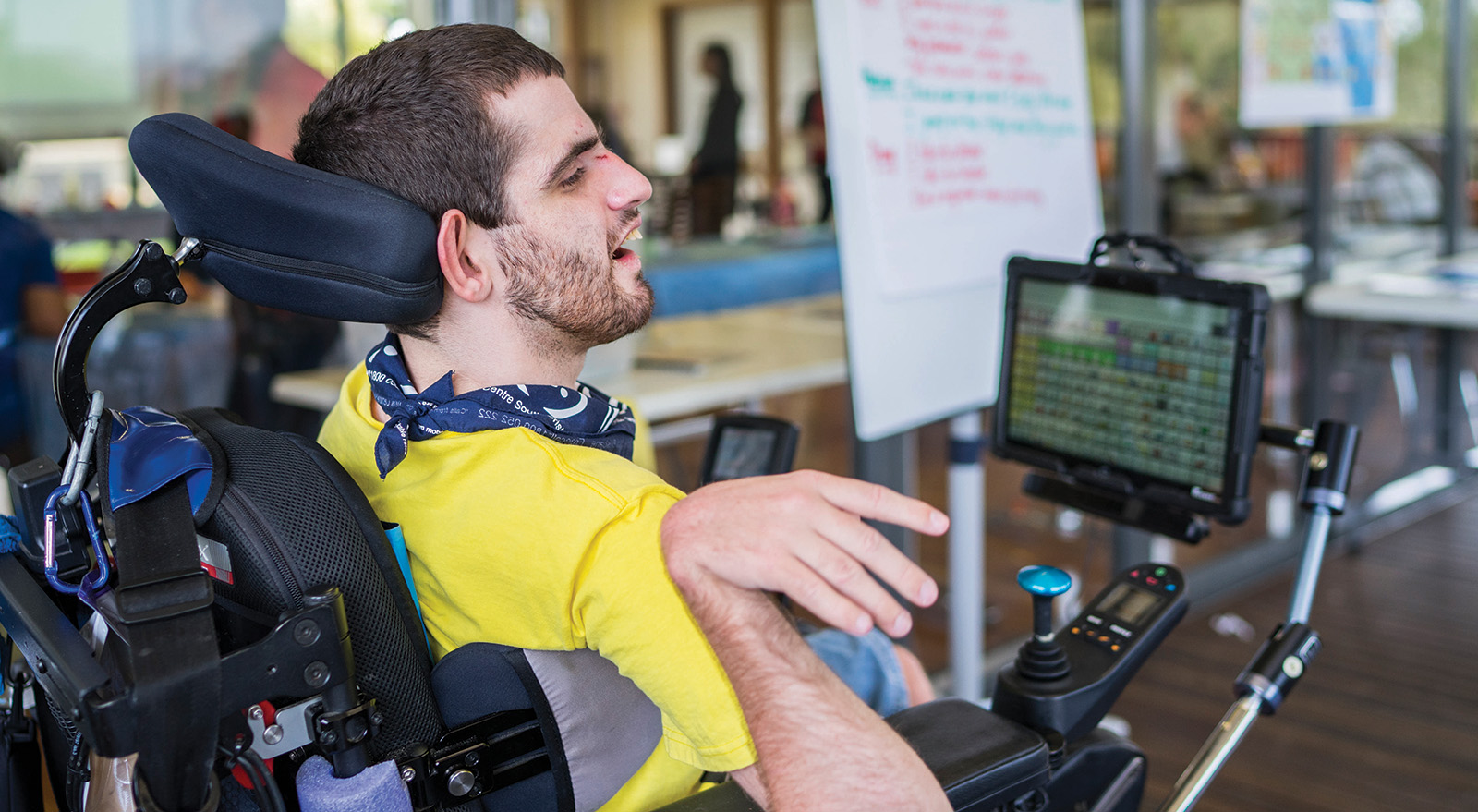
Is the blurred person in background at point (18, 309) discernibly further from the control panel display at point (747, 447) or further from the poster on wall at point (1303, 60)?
the poster on wall at point (1303, 60)

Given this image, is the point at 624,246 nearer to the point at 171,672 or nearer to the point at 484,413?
the point at 484,413

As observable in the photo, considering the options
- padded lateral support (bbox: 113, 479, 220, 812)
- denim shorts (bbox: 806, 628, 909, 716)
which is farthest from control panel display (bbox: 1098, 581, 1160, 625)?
padded lateral support (bbox: 113, 479, 220, 812)

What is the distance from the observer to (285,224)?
865mm

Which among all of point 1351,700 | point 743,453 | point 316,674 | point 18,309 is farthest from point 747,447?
point 18,309

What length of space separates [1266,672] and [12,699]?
→ 3.85 ft

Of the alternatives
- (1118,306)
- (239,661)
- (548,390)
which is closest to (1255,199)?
(1118,306)

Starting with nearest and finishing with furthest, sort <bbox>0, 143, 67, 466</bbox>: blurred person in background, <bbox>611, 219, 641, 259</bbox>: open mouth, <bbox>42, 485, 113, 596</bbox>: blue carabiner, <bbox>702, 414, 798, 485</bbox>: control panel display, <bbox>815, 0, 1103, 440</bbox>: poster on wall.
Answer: <bbox>42, 485, 113, 596</bbox>: blue carabiner → <bbox>611, 219, 641, 259</bbox>: open mouth → <bbox>702, 414, 798, 485</bbox>: control panel display → <bbox>815, 0, 1103, 440</bbox>: poster on wall → <bbox>0, 143, 67, 466</bbox>: blurred person in background

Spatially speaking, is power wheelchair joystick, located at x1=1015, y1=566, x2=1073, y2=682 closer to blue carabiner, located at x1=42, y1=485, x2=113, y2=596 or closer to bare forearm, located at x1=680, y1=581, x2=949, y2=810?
bare forearm, located at x1=680, y1=581, x2=949, y2=810

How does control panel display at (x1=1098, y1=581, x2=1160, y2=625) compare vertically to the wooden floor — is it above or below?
above

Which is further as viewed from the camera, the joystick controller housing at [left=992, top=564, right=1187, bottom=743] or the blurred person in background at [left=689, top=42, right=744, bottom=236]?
the blurred person in background at [left=689, top=42, right=744, bottom=236]

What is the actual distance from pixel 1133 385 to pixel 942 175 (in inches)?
23.6

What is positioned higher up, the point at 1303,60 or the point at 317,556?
the point at 1303,60

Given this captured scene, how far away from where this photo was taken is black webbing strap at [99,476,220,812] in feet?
2.25

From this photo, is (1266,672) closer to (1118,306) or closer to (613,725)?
(1118,306)
